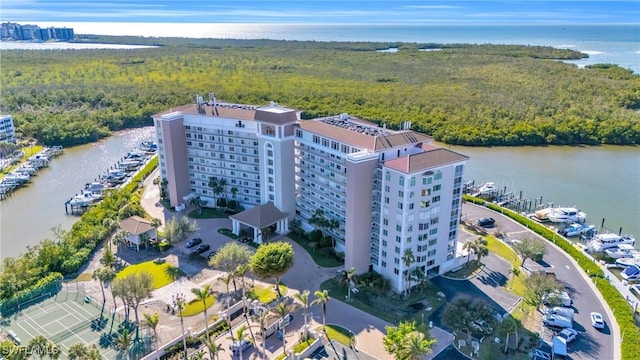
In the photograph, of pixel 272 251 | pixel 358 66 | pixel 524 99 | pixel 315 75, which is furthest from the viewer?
pixel 358 66

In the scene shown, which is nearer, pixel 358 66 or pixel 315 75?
pixel 315 75

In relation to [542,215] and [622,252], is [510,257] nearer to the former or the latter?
[622,252]

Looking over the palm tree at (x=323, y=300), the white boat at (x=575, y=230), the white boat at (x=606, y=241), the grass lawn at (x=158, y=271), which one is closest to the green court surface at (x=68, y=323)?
the grass lawn at (x=158, y=271)

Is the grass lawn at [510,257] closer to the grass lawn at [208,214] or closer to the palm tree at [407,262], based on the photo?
the palm tree at [407,262]

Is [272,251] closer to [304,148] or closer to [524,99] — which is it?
[304,148]

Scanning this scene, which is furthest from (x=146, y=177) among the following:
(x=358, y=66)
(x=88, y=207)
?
(x=358, y=66)

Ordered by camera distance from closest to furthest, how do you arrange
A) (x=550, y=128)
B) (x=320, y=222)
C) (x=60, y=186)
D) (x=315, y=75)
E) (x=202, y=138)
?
(x=320, y=222)
(x=202, y=138)
(x=60, y=186)
(x=550, y=128)
(x=315, y=75)
